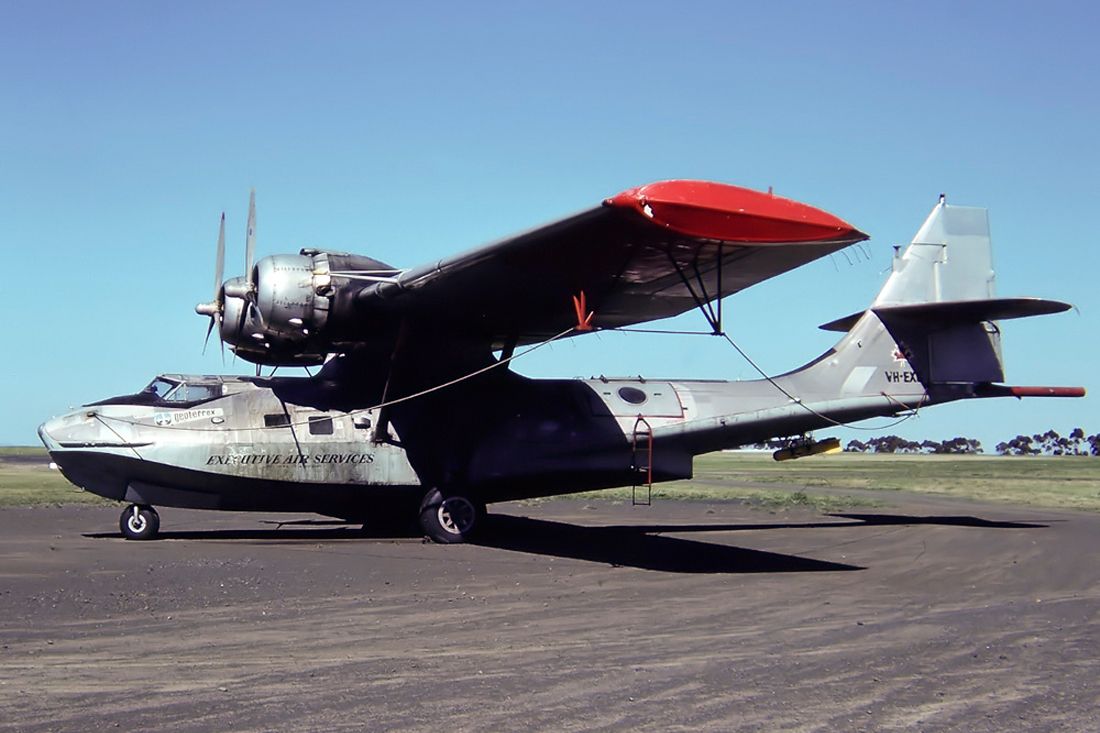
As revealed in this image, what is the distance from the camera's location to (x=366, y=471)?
17359 mm

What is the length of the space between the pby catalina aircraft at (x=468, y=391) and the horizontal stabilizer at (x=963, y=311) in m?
0.04

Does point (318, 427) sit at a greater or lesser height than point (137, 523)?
greater

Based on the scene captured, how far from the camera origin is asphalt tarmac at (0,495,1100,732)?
20.5 feet

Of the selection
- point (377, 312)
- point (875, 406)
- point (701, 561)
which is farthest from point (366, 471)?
point (875, 406)

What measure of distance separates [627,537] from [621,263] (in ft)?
22.5

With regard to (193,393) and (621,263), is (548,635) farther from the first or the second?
(193,393)

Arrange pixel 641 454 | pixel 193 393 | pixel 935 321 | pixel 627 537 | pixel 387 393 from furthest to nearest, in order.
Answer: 1. pixel 935 321
2. pixel 627 537
3. pixel 641 454
4. pixel 193 393
5. pixel 387 393

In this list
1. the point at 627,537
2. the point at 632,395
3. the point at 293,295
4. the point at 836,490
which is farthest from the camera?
the point at 836,490

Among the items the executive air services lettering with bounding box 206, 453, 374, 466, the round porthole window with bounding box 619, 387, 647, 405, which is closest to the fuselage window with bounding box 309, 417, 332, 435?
the executive air services lettering with bounding box 206, 453, 374, 466

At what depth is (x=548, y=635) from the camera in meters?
8.97

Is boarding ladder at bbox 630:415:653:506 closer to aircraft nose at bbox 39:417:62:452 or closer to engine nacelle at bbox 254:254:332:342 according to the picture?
engine nacelle at bbox 254:254:332:342

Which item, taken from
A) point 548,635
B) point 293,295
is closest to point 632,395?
point 293,295

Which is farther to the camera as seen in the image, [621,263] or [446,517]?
[446,517]

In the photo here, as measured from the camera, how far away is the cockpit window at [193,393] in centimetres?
1734
